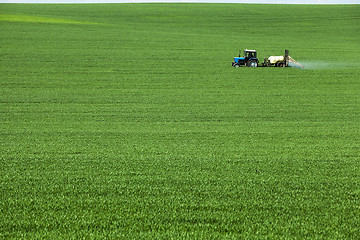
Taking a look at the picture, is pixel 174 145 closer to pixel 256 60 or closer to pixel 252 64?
pixel 252 64

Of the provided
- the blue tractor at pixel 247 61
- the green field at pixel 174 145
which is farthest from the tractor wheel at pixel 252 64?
the green field at pixel 174 145

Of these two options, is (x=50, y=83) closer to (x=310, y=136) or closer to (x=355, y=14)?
(x=310, y=136)

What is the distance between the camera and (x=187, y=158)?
946cm

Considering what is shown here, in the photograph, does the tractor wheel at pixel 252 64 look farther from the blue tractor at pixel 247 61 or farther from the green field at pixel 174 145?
the green field at pixel 174 145

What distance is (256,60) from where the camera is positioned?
88.7ft

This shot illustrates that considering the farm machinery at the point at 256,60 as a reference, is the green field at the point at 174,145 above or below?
below

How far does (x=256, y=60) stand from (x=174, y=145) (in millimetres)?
17894

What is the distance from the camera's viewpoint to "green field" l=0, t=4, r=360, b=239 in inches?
→ 246

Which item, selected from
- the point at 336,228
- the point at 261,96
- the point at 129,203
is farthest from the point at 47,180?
the point at 261,96

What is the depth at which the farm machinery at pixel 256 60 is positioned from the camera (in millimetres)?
26938

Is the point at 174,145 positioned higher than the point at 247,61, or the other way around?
the point at 247,61

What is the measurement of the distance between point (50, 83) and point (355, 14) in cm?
5485

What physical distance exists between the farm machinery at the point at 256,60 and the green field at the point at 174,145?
1.05 metres

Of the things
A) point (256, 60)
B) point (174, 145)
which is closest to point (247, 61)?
point (256, 60)
